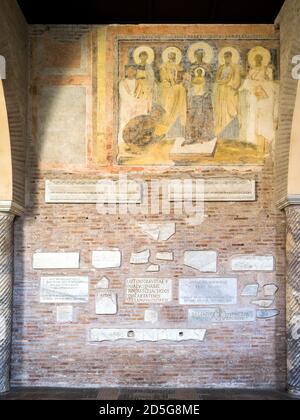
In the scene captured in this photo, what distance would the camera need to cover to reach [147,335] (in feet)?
29.1

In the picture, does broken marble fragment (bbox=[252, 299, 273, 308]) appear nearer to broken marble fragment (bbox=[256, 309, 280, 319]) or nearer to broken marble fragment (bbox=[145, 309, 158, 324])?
broken marble fragment (bbox=[256, 309, 280, 319])

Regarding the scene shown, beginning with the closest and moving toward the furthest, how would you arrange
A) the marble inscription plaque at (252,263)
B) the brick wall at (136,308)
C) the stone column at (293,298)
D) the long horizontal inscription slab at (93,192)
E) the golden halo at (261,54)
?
the stone column at (293,298) < the brick wall at (136,308) < the marble inscription plaque at (252,263) < the long horizontal inscription slab at (93,192) < the golden halo at (261,54)

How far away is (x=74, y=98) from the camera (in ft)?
30.3

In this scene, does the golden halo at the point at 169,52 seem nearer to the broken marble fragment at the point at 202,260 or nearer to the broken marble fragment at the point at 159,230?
the broken marble fragment at the point at 159,230

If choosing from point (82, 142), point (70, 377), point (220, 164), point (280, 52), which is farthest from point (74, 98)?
point (70, 377)

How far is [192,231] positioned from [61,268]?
1.82 meters

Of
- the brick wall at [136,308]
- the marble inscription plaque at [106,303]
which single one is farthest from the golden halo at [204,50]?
the marble inscription plaque at [106,303]

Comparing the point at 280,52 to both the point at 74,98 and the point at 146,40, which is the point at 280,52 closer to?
the point at 146,40

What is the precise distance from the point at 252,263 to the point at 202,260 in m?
0.67

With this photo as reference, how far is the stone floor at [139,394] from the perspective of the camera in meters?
8.20

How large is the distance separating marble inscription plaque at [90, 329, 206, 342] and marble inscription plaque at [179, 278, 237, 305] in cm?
39

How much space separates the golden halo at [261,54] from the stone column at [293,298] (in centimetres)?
208

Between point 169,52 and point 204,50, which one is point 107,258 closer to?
point 169,52

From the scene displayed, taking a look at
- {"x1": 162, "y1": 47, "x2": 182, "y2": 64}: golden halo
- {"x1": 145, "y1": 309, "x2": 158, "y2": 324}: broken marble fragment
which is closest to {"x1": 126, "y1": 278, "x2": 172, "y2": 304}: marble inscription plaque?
{"x1": 145, "y1": 309, "x2": 158, "y2": 324}: broken marble fragment
